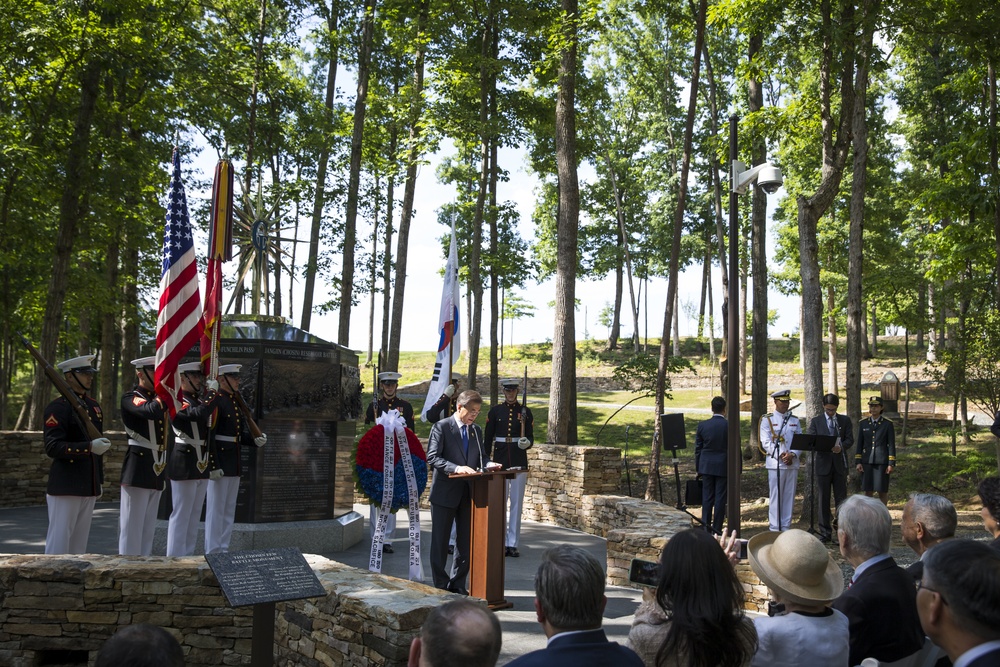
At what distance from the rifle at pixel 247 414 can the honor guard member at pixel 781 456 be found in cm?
709

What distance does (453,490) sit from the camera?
7.85m

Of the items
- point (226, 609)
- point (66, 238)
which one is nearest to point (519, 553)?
point (226, 609)

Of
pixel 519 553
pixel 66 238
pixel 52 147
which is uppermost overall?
pixel 52 147

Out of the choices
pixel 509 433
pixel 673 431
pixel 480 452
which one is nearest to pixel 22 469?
pixel 509 433

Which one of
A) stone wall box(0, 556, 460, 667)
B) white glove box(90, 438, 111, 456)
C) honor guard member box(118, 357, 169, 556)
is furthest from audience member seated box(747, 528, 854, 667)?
honor guard member box(118, 357, 169, 556)

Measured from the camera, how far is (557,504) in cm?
1402

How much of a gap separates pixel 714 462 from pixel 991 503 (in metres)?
7.64

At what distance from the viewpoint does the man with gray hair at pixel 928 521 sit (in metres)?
4.03

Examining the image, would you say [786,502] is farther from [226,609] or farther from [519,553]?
[226,609]

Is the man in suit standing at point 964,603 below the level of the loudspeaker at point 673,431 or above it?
above

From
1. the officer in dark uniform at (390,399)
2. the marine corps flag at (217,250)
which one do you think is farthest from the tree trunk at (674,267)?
the marine corps flag at (217,250)

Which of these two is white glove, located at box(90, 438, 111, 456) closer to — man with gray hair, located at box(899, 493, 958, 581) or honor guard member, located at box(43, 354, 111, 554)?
honor guard member, located at box(43, 354, 111, 554)

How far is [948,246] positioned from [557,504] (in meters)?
9.42

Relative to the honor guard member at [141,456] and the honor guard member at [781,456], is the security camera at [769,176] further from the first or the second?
the honor guard member at [141,456]
